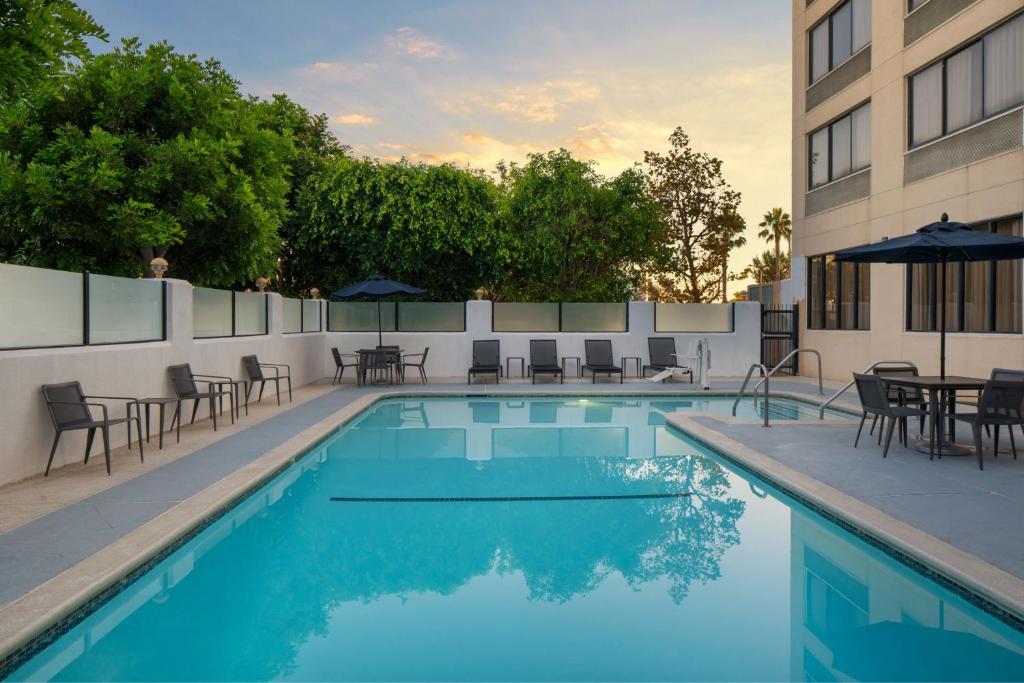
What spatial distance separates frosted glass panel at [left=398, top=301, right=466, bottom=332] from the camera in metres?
17.0

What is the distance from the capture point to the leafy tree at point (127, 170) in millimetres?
13570

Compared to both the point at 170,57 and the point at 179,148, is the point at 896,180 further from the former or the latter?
the point at 170,57

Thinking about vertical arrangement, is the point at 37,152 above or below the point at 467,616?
above

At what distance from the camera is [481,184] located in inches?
782

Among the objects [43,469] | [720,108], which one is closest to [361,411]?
[43,469]

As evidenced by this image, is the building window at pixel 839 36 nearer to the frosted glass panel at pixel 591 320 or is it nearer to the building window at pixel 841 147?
the building window at pixel 841 147

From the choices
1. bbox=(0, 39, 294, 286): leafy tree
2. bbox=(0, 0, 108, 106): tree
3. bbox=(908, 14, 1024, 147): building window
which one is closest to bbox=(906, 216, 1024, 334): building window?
bbox=(908, 14, 1024, 147): building window

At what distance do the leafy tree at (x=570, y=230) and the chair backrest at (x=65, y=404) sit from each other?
1465 centimetres

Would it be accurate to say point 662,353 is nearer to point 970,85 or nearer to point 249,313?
point 970,85

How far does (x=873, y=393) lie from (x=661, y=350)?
949 centimetres

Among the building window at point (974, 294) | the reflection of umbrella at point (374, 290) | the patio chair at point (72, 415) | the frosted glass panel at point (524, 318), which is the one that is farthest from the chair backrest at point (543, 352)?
the patio chair at point (72, 415)

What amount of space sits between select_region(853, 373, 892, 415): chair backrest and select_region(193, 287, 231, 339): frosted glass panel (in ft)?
28.1

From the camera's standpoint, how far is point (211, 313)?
34.0 feet

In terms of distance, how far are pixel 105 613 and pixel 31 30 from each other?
480 centimetres
